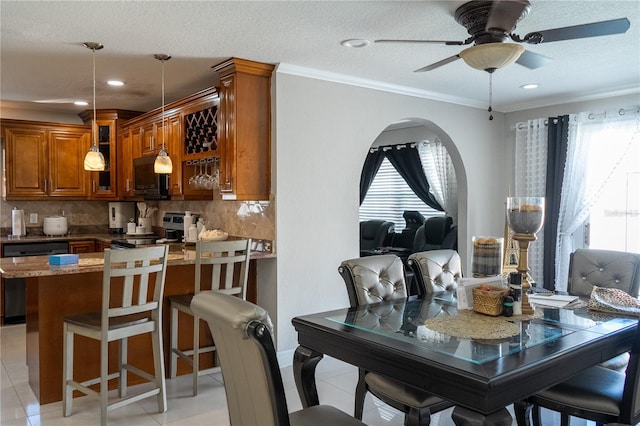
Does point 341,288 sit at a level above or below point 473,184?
below

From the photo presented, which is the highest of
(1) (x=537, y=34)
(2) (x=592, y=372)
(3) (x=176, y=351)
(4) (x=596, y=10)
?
(4) (x=596, y=10)

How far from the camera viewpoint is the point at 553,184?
5.30m

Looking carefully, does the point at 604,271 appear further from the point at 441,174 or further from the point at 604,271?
the point at 441,174

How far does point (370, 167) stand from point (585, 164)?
3.64 m

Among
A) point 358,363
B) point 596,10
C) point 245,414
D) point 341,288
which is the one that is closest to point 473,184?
point 341,288

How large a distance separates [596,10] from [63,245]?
584cm

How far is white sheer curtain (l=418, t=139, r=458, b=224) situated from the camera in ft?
22.5

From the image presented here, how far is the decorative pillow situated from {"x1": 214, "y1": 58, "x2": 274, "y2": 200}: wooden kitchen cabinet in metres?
2.53

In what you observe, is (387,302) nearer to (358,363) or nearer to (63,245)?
(358,363)

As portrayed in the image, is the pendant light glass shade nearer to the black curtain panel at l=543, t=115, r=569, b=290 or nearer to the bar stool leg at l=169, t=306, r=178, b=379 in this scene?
the bar stool leg at l=169, t=306, r=178, b=379

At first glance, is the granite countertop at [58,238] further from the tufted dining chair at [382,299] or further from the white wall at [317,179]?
the tufted dining chair at [382,299]

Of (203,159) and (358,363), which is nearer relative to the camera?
(358,363)

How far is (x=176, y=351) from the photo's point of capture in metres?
3.68

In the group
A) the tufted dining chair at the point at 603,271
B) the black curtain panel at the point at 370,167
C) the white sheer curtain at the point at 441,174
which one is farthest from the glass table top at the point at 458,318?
the black curtain panel at the point at 370,167
